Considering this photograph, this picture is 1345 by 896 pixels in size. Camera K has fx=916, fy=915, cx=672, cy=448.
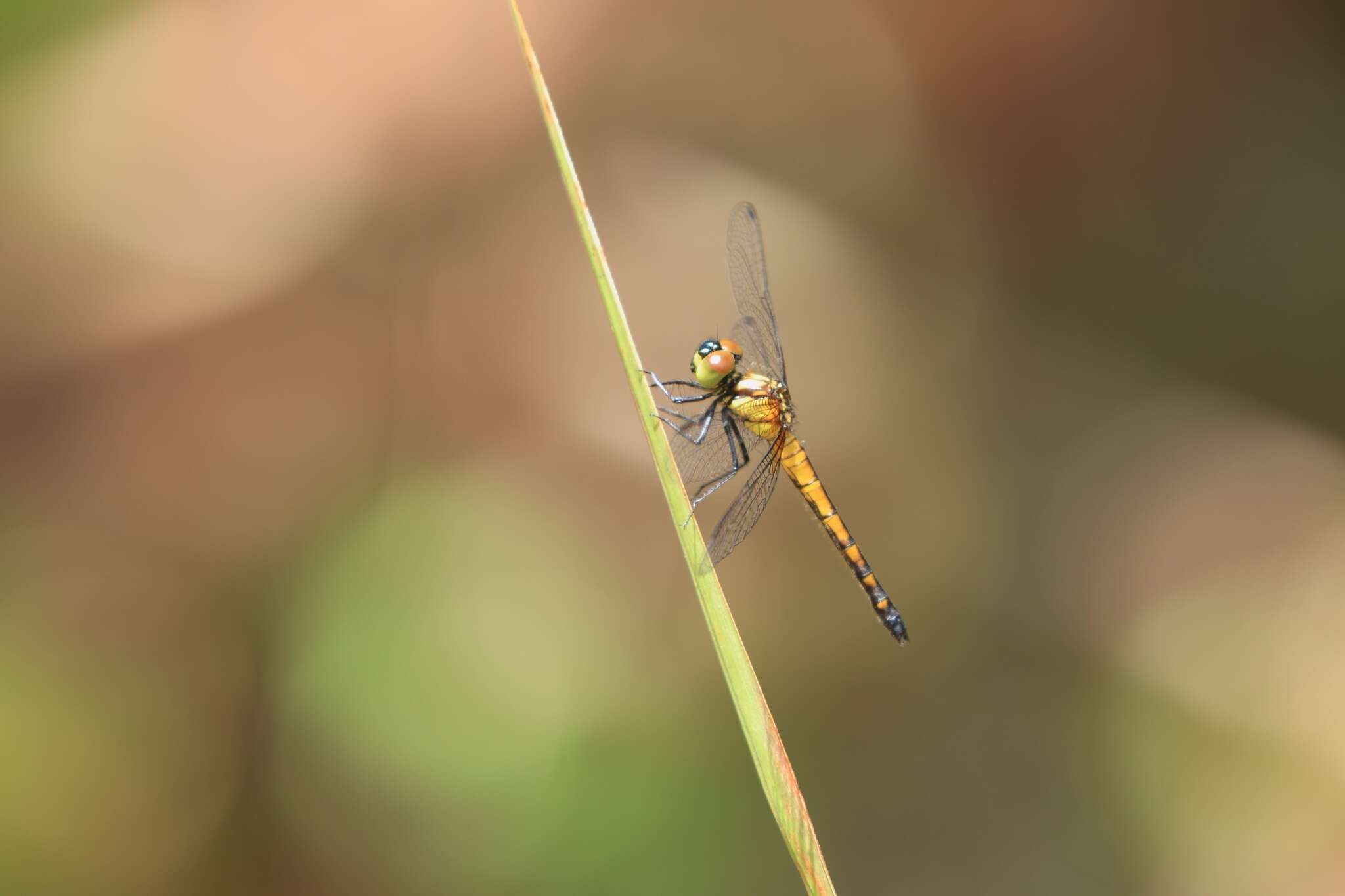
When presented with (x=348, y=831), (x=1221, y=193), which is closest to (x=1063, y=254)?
(x=1221, y=193)

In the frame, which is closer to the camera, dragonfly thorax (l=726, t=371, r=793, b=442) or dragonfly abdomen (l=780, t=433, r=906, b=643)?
dragonfly thorax (l=726, t=371, r=793, b=442)

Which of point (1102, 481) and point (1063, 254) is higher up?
point (1063, 254)

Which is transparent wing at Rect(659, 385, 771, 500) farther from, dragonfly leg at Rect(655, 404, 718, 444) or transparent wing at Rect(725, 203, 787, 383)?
transparent wing at Rect(725, 203, 787, 383)

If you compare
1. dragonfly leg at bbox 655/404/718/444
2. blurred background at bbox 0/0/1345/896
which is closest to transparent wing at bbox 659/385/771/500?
dragonfly leg at bbox 655/404/718/444

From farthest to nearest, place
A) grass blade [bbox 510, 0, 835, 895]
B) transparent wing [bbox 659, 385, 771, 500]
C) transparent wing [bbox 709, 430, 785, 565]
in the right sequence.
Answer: transparent wing [bbox 659, 385, 771, 500] < transparent wing [bbox 709, 430, 785, 565] < grass blade [bbox 510, 0, 835, 895]

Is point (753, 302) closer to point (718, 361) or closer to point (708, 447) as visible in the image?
point (718, 361)

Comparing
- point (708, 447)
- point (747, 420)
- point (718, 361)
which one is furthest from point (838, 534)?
point (718, 361)

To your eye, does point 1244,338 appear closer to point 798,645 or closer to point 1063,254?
point 1063,254
